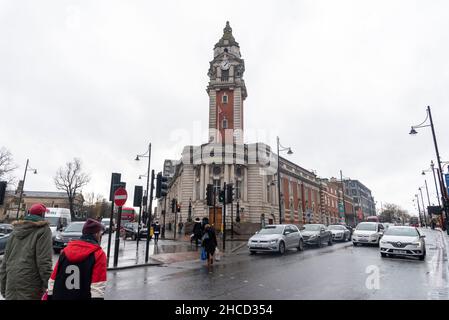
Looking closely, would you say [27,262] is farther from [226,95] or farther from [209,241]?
[226,95]

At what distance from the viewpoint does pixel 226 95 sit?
147 feet

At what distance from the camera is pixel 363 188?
125 meters

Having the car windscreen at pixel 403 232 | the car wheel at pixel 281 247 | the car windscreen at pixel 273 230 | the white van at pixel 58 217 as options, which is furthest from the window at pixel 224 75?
the car windscreen at pixel 403 232

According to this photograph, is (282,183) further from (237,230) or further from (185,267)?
(185,267)

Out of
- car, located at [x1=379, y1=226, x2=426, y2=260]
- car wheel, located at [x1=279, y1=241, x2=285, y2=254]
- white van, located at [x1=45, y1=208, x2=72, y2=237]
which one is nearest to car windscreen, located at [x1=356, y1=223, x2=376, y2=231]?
car, located at [x1=379, y1=226, x2=426, y2=260]

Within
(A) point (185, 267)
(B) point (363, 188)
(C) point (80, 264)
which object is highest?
(B) point (363, 188)

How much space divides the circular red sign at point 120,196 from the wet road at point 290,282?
2.93 m

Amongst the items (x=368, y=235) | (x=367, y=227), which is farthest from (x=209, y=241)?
(x=367, y=227)

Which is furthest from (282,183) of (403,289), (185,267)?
(403,289)

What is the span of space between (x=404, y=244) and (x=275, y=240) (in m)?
5.90

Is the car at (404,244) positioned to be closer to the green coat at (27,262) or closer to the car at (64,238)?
the green coat at (27,262)
